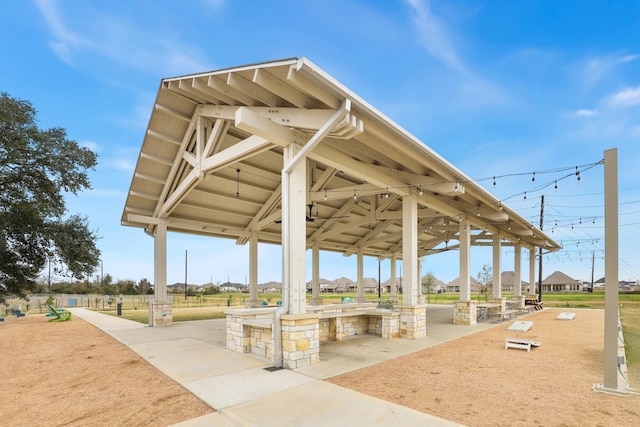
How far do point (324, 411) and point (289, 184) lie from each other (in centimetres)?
399

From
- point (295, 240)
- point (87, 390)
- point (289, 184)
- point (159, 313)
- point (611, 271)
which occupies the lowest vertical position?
point (159, 313)

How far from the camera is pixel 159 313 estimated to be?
1205 centimetres

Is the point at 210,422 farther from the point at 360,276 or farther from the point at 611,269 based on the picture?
the point at 360,276

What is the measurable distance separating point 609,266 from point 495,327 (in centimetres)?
811

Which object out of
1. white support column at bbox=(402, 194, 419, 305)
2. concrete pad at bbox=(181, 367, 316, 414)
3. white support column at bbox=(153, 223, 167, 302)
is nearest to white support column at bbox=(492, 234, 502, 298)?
white support column at bbox=(402, 194, 419, 305)

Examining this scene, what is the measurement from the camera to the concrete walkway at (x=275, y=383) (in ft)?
12.1

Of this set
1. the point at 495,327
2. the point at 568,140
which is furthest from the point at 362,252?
the point at 568,140

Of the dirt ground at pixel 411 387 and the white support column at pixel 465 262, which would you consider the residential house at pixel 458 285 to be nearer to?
the white support column at pixel 465 262

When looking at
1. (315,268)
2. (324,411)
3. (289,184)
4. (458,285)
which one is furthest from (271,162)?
(458,285)

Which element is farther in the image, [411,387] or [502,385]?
[502,385]

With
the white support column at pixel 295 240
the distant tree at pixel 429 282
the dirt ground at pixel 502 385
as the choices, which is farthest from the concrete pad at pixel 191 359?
the distant tree at pixel 429 282

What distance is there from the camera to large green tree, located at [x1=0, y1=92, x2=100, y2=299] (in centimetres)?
1173

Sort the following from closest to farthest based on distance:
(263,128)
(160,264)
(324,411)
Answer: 1. (324,411)
2. (263,128)
3. (160,264)

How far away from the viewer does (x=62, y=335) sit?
10.3 meters
